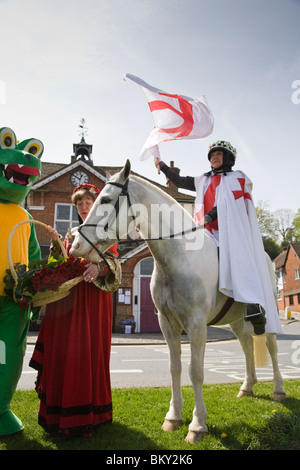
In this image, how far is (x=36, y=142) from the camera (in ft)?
13.9

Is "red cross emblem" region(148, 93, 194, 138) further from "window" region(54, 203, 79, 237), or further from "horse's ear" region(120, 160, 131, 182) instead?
"window" region(54, 203, 79, 237)

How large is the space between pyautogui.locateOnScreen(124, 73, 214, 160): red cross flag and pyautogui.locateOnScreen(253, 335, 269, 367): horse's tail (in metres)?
3.31

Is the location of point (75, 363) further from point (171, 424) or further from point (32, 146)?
point (32, 146)

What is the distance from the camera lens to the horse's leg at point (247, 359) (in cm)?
543

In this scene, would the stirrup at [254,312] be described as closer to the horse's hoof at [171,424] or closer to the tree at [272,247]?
the horse's hoof at [171,424]

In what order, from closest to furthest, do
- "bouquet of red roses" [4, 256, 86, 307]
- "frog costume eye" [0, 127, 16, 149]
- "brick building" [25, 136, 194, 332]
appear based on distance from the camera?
"bouquet of red roses" [4, 256, 86, 307] → "frog costume eye" [0, 127, 16, 149] → "brick building" [25, 136, 194, 332]

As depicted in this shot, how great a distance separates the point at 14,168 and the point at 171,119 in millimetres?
2001

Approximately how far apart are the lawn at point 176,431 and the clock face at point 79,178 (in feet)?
60.3

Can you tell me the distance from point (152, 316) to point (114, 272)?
1819 centimetres

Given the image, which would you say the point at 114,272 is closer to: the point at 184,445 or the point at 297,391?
the point at 184,445

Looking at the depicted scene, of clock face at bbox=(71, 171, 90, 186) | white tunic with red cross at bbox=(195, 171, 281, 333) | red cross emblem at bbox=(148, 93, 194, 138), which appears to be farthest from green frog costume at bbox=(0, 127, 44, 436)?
clock face at bbox=(71, 171, 90, 186)

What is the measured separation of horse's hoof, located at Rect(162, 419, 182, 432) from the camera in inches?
149

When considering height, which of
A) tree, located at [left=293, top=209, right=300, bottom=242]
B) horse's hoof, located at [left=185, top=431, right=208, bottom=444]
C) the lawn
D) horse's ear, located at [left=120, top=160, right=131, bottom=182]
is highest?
tree, located at [left=293, top=209, right=300, bottom=242]
